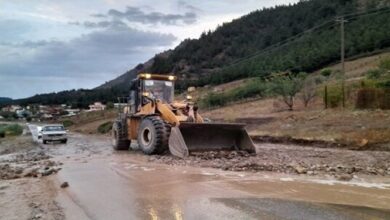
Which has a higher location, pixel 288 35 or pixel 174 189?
pixel 288 35

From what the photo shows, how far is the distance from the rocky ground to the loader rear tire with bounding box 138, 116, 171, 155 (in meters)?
0.45

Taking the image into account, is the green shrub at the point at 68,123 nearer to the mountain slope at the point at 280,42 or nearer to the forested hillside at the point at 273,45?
the forested hillside at the point at 273,45

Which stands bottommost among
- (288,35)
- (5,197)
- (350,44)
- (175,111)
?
(5,197)

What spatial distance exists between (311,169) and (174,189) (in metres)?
4.72

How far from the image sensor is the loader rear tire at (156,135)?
18609 millimetres

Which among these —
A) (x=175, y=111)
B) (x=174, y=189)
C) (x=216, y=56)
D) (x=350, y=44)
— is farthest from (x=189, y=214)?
(x=216, y=56)

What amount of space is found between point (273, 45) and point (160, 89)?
95664 mm

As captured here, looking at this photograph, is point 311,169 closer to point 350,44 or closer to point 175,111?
point 175,111

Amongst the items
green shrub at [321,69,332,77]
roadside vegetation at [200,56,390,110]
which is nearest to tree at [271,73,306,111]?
roadside vegetation at [200,56,390,110]

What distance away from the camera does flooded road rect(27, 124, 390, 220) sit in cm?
896

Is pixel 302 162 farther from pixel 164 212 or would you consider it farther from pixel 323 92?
pixel 323 92

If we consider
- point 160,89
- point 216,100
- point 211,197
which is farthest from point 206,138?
point 216,100

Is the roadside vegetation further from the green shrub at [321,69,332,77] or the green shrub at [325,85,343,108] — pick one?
the green shrub at [321,69,332,77]

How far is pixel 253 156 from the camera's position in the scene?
59.3ft
